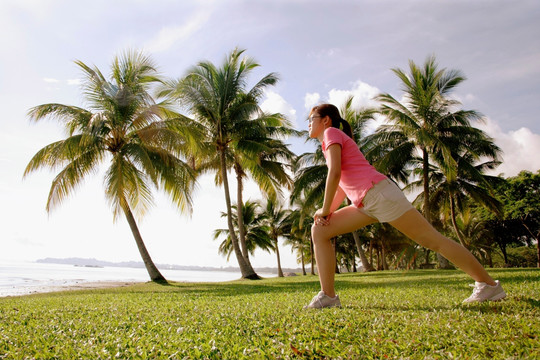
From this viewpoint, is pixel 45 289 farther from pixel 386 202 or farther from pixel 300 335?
pixel 386 202

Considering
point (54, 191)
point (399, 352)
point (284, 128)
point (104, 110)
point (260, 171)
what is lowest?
point (399, 352)

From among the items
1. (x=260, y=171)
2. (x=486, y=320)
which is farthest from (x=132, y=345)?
(x=260, y=171)

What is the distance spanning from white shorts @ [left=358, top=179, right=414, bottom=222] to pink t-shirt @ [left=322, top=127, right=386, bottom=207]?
0.06m

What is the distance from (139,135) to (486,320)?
13.1 metres

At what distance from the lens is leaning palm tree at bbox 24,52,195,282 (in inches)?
520

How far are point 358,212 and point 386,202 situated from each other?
340mm

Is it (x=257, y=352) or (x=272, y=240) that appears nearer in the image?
(x=257, y=352)

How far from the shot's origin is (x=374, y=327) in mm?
2656

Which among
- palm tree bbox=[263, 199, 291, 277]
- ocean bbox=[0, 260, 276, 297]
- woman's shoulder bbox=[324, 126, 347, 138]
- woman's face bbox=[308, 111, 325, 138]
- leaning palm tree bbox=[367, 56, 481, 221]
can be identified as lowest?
ocean bbox=[0, 260, 276, 297]

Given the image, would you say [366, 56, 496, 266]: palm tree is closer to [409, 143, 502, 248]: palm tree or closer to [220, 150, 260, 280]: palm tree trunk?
[409, 143, 502, 248]: palm tree

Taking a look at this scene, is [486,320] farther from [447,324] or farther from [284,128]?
[284,128]

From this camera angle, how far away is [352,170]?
3.45 meters

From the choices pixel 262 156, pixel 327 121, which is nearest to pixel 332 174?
pixel 327 121

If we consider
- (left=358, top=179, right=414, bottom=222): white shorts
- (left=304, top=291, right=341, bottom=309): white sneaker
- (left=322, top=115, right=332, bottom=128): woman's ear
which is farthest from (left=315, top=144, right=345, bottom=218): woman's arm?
(left=304, top=291, right=341, bottom=309): white sneaker
